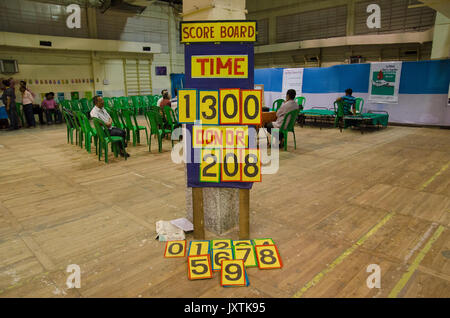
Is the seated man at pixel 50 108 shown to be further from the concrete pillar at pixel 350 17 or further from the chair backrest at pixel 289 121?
the concrete pillar at pixel 350 17

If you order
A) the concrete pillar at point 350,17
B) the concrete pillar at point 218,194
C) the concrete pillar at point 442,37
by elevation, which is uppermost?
the concrete pillar at point 350,17

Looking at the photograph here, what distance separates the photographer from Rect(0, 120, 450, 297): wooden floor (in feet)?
7.91

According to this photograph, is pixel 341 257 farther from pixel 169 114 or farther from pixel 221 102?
pixel 169 114

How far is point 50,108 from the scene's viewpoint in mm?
11523

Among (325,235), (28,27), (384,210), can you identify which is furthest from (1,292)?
(28,27)

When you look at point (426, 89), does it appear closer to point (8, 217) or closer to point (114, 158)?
point (114, 158)

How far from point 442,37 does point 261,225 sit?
1124cm

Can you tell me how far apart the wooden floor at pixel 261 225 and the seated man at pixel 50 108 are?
584 cm

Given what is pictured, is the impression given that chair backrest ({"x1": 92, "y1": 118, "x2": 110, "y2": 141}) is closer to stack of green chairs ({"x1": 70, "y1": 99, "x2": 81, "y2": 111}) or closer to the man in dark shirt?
the man in dark shirt

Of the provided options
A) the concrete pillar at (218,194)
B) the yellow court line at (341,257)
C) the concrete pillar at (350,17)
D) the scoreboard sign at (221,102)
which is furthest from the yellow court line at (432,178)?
the concrete pillar at (350,17)

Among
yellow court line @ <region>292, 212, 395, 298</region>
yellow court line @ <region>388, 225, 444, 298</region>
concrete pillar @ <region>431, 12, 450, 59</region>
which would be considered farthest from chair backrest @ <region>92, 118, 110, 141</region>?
concrete pillar @ <region>431, 12, 450, 59</region>

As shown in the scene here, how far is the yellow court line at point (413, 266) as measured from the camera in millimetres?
2301

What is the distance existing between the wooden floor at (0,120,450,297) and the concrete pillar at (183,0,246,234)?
32 cm

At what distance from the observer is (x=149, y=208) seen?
3879 mm
